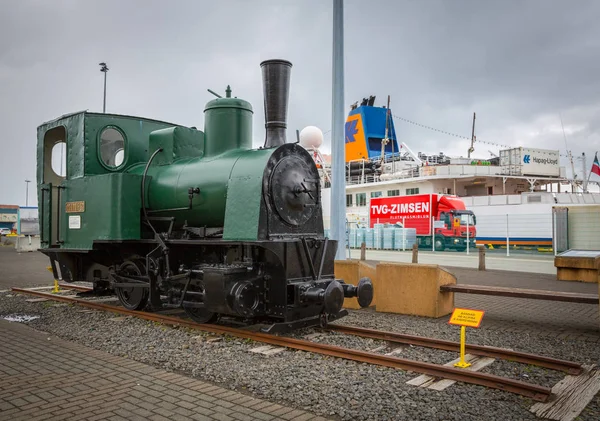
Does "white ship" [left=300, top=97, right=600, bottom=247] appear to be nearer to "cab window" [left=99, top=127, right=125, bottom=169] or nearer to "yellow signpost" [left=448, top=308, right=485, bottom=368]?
"cab window" [left=99, top=127, right=125, bottom=169]

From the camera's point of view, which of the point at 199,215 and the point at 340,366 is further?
the point at 199,215

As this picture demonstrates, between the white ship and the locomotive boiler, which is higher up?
the white ship

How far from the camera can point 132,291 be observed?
8.42m

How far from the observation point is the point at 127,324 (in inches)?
298

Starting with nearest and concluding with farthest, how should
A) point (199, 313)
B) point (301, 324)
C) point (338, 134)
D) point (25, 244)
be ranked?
point (301, 324)
point (199, 313)
point (338, 134)
point (25, 244)

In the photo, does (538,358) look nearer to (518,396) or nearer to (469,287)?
(518,396)

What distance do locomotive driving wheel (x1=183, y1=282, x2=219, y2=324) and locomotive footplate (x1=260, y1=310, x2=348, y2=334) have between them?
1.06m

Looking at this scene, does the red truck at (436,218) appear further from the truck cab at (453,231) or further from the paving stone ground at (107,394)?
the paving stone ground at (107,394)

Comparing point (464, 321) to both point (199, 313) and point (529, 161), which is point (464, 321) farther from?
point (529, 161)

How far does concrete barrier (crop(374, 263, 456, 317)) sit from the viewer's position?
816 centimetres

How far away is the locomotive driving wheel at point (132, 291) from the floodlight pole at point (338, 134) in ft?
12.4

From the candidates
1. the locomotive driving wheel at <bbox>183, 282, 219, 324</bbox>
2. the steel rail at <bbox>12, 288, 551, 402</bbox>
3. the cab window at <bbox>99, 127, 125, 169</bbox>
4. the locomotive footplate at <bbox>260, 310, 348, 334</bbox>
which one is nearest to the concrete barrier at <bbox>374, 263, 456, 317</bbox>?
the locomotive footplate at <bbox>260, 310, 348, 334</bbox>

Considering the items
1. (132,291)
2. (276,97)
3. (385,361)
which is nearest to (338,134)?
(276,97)

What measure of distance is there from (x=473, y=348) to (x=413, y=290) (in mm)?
2659
